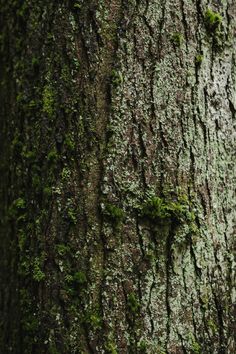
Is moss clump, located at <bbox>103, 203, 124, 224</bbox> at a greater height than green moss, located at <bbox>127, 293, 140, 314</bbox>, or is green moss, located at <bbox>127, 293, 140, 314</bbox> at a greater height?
moss clump, located at <bbox>103, 203, 124, 224</bbox>

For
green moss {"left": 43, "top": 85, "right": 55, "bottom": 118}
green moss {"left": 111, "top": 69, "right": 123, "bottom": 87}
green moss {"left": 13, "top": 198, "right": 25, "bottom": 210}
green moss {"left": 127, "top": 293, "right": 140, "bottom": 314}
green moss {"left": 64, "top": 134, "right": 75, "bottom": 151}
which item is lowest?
green moss {"left": 127, "top": 293, "right": 140, "bottom": 314}

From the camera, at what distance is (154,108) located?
1690 millimetres

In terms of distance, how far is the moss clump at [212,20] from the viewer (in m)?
1.77

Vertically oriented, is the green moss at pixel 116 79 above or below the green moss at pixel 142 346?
above

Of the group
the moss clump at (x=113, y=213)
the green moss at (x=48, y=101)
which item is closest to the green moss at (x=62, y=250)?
the moss clump at (x=113, y=213)

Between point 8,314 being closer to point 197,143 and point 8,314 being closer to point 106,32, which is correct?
point 197,143

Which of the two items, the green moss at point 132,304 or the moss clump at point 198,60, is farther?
the moss clump at point 198,60

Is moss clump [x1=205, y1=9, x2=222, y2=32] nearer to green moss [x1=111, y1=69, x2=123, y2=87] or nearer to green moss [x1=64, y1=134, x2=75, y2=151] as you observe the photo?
green moss [x1=111, y1=69, x2=123, y2=87]

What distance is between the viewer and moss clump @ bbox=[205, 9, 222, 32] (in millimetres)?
1767

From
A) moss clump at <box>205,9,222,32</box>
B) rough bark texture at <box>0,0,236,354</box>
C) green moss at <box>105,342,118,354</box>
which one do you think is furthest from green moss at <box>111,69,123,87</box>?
green moss at <box>105,342,118,354</box>

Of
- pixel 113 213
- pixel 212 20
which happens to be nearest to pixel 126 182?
pixel 113 213

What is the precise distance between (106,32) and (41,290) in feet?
2.76

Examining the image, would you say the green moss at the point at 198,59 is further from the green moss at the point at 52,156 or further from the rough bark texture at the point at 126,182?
the green moss at the point at 52,156

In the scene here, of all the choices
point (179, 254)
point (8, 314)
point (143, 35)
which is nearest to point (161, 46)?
point (143, 35)
